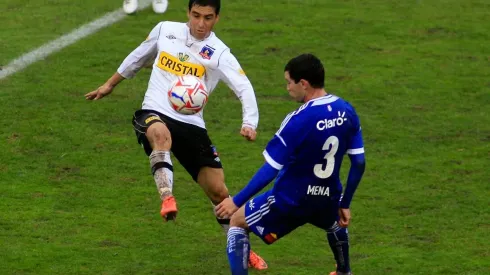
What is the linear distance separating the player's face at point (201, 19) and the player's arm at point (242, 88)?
0.26 metres

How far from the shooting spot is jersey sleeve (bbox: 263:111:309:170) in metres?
8.24

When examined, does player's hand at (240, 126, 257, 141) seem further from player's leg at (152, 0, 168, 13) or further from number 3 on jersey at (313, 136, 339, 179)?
player's leg at (152, 0, 168, 13)

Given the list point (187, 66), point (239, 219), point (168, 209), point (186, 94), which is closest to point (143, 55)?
point (187, 66)

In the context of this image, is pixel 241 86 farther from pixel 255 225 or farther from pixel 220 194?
pixel 255 225

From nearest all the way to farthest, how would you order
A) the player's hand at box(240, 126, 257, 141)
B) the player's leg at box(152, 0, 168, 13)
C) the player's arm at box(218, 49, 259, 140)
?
1. the player's hand at box(240, 126, 257, 141)
2. the player's arm at box(218, 49, 259, 140)
3. the player's leg at box(152, 0, 168, 13)

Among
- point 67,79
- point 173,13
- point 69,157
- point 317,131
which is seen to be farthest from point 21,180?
point 173,13

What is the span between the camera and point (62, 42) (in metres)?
17.0

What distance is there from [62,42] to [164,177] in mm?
8056

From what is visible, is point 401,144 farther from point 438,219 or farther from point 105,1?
point 105,1

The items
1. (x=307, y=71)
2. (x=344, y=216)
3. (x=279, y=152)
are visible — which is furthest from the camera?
(x=344, y=216)

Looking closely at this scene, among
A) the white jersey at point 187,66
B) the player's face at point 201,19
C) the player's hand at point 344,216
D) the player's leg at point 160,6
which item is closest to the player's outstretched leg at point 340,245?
the player's hand at point 344,216

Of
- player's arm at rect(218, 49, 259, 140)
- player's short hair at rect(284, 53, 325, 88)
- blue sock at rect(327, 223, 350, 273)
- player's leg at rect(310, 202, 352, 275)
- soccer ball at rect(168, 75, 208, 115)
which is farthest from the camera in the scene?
soccer ball at rect(168, 75, 208, 115)

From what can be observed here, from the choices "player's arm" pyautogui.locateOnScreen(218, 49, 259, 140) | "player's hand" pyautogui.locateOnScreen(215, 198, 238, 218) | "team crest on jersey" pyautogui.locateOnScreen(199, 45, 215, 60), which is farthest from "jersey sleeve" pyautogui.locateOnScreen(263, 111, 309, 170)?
"team crest on jersey" pyautogui.locateOnScreen(199, 45, 215, 60)

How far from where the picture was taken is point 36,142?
43.9ft
